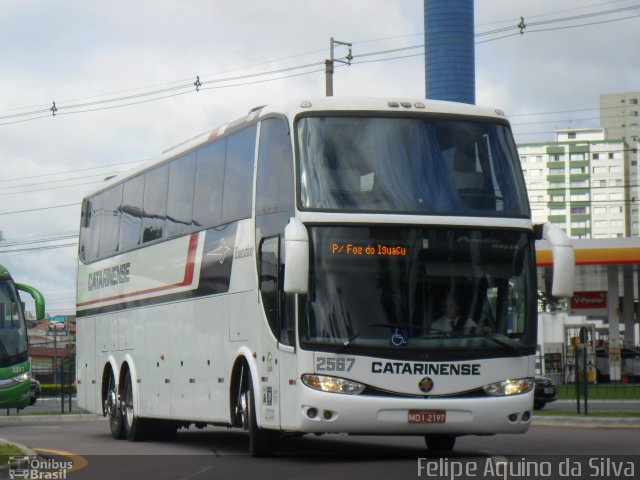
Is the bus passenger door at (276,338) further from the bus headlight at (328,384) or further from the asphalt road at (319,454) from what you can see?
the asphalt road at (319,454)

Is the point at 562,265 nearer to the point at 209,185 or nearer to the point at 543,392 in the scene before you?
the point at 209,185

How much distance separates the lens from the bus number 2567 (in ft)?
47.4

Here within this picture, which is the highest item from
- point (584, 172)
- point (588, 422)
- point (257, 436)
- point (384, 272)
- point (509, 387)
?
point (584, 172)

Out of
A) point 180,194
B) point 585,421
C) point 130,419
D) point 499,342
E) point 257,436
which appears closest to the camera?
point 499,342

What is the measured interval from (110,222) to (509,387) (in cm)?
1064

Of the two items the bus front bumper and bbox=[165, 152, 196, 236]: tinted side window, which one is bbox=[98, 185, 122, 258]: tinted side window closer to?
bbox=[165, 152, 196, 236]: tinted side window

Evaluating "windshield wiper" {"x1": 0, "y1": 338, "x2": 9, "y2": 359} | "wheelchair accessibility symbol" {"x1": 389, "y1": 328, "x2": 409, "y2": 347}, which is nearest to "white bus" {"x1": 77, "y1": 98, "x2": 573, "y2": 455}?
"wheelchair accessibility symbol" {"x1": 389, "y1": 328, "x2": 409, "y2": 347}

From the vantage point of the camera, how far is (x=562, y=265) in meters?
14.6

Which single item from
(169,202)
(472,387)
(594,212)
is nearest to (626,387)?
(169,202)

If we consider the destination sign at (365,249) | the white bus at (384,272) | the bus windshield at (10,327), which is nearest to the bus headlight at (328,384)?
the white bus at (384,272)

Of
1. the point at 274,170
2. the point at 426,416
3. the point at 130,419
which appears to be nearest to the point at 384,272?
the point at 426,416

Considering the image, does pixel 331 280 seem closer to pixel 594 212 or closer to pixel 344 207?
pixel 344 207

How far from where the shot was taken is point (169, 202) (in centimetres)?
1989

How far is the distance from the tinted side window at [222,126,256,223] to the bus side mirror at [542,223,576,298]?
3.89 meters
